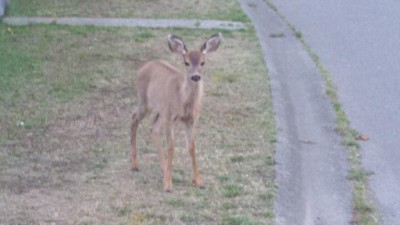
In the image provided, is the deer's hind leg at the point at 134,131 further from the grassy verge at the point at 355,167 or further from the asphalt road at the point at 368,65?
the asphalt road at the point at 368,65

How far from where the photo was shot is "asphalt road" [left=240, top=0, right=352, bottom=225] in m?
8.16

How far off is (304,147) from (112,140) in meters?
1.77

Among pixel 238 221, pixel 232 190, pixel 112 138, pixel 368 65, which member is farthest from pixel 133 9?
pixel 238 221

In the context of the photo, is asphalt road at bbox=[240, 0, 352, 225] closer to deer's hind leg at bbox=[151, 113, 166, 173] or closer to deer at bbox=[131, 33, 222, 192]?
deer at bbox=[131, 33, 222, 192]

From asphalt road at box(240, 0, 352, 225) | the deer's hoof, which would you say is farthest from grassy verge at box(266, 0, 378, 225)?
the deer's hoof

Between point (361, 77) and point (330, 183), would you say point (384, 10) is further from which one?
point (330, 183)

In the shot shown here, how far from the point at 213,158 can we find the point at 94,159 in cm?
103

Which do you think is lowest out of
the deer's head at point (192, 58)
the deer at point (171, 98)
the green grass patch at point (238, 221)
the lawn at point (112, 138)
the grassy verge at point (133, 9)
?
the grassy verge at point (133, 9)

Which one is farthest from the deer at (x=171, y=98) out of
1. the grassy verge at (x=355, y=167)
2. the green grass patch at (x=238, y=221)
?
the grassy verge at (x=355, y=167)

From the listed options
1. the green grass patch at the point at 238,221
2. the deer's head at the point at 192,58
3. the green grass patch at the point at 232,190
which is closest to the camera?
the green grass patch at the point at 238,221

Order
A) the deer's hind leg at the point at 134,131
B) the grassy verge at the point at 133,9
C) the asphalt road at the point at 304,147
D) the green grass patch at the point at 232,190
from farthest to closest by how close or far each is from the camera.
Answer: the grassy verge at the point at 133,9 → the deer's hind leg at the point at 134,131 → the green grass patch at the point at 232,190 → the asphalt road at the point at 304,147

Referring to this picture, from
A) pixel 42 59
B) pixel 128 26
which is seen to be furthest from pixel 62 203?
pixel 128 26

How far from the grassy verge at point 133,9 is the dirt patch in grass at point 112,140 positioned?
1.85 metres

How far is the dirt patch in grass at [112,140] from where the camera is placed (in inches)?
314
